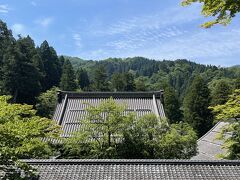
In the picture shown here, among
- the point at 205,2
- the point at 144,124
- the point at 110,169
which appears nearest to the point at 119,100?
the point at 144,124

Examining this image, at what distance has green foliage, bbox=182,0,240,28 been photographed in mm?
5805

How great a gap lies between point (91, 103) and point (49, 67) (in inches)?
1763

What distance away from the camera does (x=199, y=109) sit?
46.8 m

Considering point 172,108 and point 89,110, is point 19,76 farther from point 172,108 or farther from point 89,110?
point 89,110

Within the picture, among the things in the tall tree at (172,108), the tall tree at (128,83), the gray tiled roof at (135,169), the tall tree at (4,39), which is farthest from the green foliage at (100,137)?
the tall tree at (128,83)

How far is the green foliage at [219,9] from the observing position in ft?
19.0

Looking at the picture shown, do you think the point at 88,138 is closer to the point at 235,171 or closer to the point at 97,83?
the point at 235,171

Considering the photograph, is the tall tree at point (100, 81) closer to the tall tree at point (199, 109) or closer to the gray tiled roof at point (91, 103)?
the tall tree at point (199, 109)

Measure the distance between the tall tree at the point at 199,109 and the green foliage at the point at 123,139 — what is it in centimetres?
3154

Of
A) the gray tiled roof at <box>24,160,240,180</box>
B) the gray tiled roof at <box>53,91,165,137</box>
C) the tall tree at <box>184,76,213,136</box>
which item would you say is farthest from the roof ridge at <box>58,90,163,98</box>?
the tall tree at <box>184,76,213,136</box>

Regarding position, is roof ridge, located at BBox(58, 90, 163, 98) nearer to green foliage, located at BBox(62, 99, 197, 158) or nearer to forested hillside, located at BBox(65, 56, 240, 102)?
green foliage, located at BBox(62, 99, 197, 158)

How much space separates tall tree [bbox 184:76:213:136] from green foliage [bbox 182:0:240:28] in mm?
40218

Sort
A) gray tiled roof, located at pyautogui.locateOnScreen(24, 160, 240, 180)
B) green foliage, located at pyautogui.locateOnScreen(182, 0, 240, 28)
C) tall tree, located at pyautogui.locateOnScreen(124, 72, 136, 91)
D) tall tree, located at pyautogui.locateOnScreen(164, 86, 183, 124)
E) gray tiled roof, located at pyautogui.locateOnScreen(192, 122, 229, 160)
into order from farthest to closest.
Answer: tall tree, located at pyautogui.locateOnScreen(124, 72, 136, 91) → tall tree, located at pyautogui.locateOnScreen(164, 86, 183, 124) → gray tiled roof, located at pyautogui.locateOnScreen(192, 122, 229, 160) → gray tiled roof, located at pyautogui.locateOnScreen(24, 160, 240, 180) → green foliage, located at pyautogui.locateOnScreen(182, 0, 240, 28)

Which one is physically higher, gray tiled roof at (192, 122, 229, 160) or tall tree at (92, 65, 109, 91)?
tall tree at (92, 65, 109, 91)
